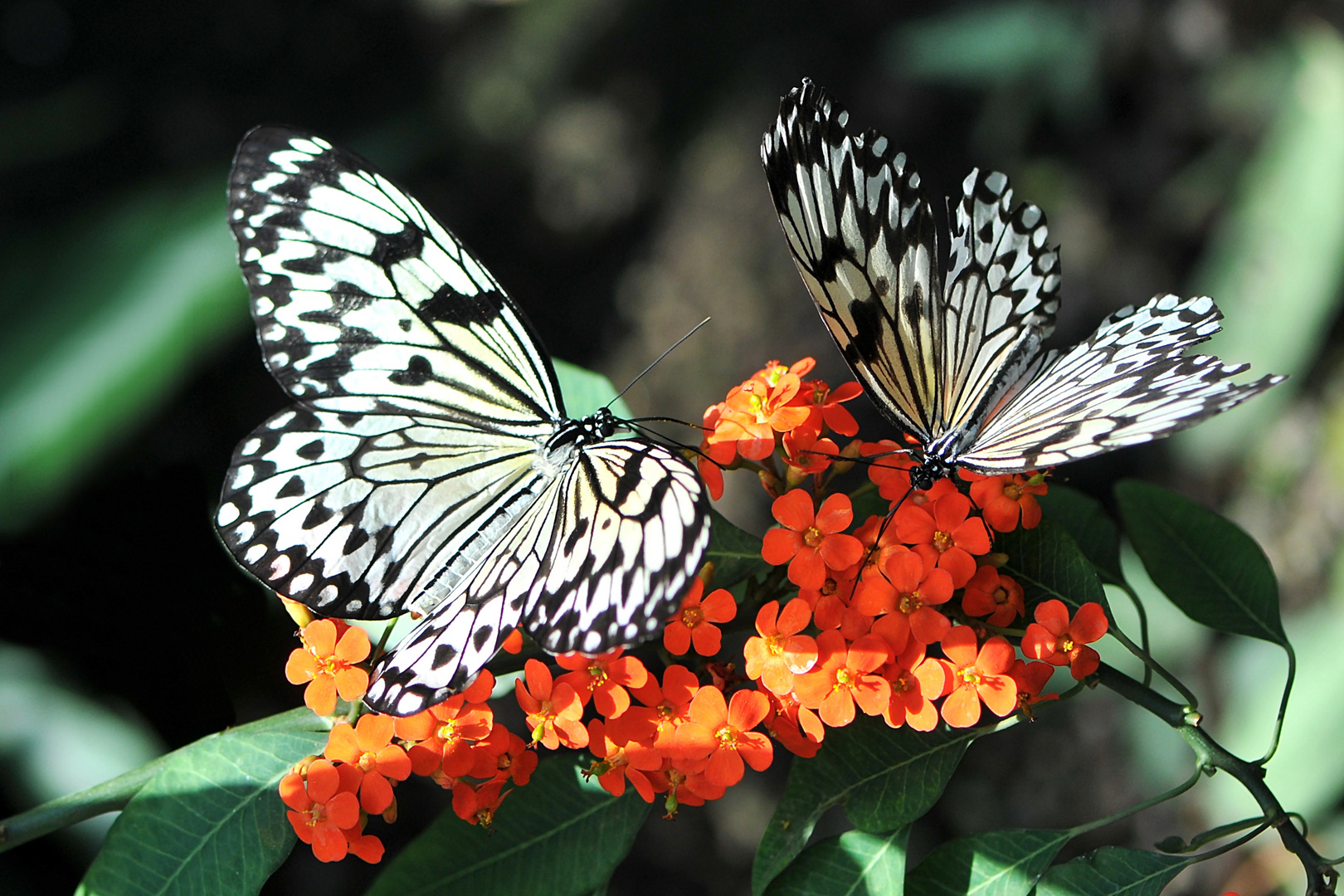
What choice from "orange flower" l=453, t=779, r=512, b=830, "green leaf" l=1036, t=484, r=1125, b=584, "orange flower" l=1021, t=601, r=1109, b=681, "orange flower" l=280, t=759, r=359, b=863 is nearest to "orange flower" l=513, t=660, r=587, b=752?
"orange flower" l=453, t=779, r=512, b=830

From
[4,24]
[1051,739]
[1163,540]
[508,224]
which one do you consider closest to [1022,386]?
[1163,540]

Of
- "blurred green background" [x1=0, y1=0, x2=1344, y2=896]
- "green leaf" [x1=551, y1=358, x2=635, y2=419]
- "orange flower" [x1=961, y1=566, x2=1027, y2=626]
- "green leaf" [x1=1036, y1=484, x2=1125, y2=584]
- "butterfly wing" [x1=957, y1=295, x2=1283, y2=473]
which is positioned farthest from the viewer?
"blurred green background" [x1=0, y1=0, x2=1344, y2=896]

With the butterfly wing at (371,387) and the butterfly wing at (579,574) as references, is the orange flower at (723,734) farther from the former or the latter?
the butterfly wing at (371,387)

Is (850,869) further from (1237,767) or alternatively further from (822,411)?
(822,411)

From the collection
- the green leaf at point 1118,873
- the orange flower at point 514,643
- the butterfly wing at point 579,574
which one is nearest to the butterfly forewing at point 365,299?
the butterfly wing at point 579,574

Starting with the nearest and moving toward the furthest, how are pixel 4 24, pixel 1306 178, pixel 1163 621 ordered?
1. pixel 1163 621
2. pixel 1306 178
3. pixel 4 24

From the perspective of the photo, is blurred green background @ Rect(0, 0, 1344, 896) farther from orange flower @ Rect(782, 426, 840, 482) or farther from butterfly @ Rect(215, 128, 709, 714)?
orange flower @ Rect(782, 426, 840, 482)

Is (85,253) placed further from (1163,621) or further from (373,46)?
(1163,621)
